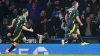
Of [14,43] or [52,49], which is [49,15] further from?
[14,43]

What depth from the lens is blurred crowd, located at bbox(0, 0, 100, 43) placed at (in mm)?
17953

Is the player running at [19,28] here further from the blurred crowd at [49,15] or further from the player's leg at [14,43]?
the blurred crowd at [49,15]

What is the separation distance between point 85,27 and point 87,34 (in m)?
0.33

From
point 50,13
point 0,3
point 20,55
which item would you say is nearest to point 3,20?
point 0,3

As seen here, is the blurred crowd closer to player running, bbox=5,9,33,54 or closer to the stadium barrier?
the stadium barrier

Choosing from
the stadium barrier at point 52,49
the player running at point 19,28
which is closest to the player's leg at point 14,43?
the player running at point 19,28

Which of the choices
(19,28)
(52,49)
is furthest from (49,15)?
(19,28)

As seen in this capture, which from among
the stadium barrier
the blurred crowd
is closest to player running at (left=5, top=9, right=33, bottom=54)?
the stadium barrier

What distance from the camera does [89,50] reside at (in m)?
17.2

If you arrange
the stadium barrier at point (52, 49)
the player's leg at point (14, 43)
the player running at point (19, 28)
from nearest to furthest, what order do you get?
the player running at point (19, 28), the player's leg at point (14, 43), the stadium barrier at point (52, 49)

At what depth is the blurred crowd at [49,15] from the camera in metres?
18.0

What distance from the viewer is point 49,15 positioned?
1898 cm

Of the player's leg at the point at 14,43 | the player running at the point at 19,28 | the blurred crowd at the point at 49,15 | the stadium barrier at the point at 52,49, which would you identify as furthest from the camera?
the blurred crowd at the point at 49,15

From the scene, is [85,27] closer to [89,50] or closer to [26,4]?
[89,50]
